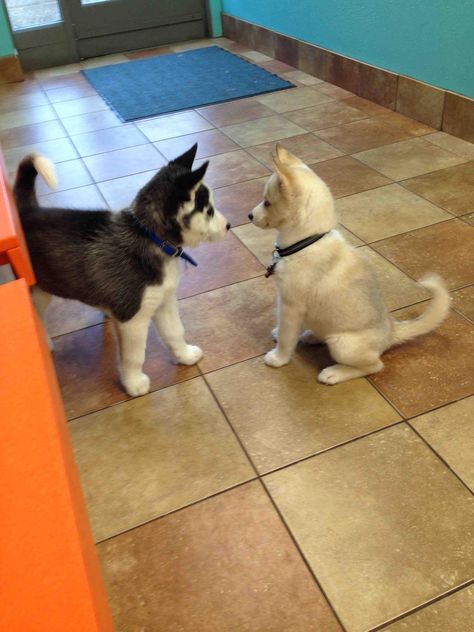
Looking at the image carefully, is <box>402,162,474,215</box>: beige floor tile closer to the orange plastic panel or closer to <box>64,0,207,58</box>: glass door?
the orange plastic panel

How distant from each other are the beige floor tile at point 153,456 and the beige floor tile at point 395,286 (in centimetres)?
79

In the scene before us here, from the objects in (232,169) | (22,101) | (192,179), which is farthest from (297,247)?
(22,101)

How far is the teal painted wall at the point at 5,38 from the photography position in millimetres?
4767

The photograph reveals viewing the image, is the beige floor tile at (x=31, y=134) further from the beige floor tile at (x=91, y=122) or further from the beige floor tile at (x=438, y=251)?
the beige floor tile at (x=438, y=251)

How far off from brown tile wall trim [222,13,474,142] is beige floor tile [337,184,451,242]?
730 mm

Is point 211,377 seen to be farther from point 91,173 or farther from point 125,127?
point 125,127

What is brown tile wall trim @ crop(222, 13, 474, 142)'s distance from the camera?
3.04 metres

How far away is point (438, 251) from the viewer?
2.19m

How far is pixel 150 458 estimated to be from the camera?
57.7 inches

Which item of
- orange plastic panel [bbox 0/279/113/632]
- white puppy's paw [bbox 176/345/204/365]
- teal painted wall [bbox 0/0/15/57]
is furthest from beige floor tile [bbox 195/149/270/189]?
teal painted wall [bbox 0/0/15/57]

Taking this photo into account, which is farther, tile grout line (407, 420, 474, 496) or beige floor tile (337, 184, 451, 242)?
beige floor tile (337, 184, 451, 242)

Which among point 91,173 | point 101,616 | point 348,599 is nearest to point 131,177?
point 91,173

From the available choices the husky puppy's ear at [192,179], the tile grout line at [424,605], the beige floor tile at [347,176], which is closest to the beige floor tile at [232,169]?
the beige floor tile at [347,176]

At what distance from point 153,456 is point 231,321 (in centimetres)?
64
